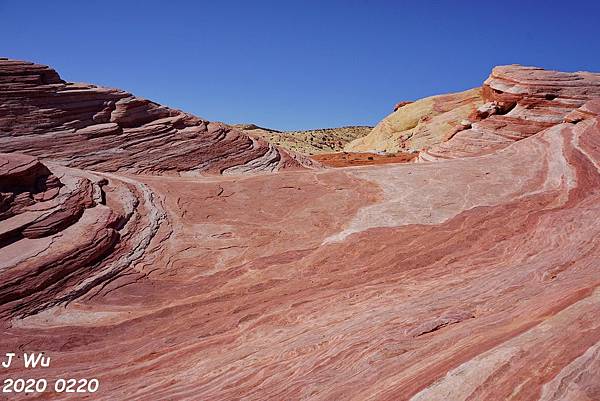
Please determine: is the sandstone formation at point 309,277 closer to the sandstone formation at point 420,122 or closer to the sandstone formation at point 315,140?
the sandstone formation at point 420,122

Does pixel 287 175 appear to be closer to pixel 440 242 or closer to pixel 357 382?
pixel 440 242

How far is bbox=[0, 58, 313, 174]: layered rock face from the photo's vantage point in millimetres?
16344

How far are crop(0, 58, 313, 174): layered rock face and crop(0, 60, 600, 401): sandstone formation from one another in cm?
18

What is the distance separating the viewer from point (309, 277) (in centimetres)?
1027

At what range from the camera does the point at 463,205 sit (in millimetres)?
12945

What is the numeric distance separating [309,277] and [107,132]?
11.3m

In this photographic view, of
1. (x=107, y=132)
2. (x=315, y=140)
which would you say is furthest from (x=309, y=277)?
(x=315, y=140)

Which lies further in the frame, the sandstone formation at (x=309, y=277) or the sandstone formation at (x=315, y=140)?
the sandstone formation at (x=315, y=140)

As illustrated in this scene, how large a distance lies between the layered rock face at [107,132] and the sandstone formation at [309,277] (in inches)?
6.9

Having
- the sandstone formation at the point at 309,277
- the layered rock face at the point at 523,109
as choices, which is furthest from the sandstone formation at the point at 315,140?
the sandstone formation at the point at 309,277

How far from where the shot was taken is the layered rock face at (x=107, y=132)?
53.6 feet

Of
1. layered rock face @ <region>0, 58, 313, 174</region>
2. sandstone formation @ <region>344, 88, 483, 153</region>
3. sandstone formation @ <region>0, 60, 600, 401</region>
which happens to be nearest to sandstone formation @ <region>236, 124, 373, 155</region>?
sandstone formation @ <region>344, 88, 483, 153</region>

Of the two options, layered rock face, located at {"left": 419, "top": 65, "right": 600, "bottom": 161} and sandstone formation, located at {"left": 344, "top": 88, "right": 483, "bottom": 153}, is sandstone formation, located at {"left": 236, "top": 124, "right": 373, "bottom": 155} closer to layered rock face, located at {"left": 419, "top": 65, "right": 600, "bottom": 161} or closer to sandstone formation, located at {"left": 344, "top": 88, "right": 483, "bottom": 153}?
sandstone formation, located at {"left": 344, "top": 88, "right": 483, "bottom": 153}

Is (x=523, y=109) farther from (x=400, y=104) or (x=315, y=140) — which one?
(x=315, y=140)
